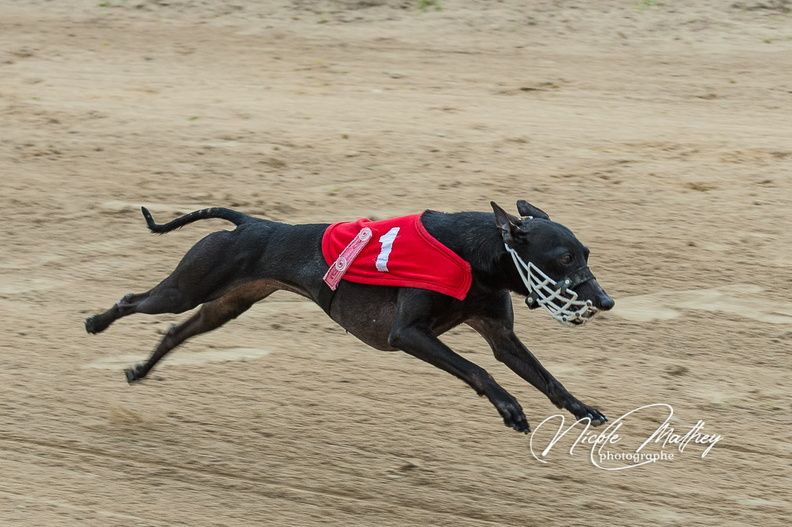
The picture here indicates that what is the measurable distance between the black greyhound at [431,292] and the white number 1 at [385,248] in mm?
140

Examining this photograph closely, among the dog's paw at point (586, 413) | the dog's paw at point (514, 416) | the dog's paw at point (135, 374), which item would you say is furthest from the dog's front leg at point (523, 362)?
the dog's paw at point (135, 374)

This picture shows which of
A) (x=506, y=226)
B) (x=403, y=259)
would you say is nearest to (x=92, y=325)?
(x=403, y=259)

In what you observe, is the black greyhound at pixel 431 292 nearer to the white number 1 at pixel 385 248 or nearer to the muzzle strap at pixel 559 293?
the muzzle strap at pixel 559 293

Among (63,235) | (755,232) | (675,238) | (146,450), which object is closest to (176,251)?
(63,235)

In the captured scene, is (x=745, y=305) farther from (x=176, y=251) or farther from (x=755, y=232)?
(x=176, y=251)

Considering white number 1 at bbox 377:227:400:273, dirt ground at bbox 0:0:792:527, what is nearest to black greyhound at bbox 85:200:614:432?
white number 1 at bbox 377:227:400:273

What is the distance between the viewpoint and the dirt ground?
22.7 feet

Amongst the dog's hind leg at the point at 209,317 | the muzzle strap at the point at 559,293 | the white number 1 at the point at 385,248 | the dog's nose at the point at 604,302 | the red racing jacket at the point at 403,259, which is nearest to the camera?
the dog's nose at the point at 604,302

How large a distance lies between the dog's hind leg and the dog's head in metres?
1.65

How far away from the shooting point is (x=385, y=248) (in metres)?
6.82

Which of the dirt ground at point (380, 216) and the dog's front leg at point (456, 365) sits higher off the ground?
the dog's front leg at point (456, 365)

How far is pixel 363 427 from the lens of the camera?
7.58 meters

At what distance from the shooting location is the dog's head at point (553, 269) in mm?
6262

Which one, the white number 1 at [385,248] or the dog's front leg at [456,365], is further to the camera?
the white number 1 at [385,248]
